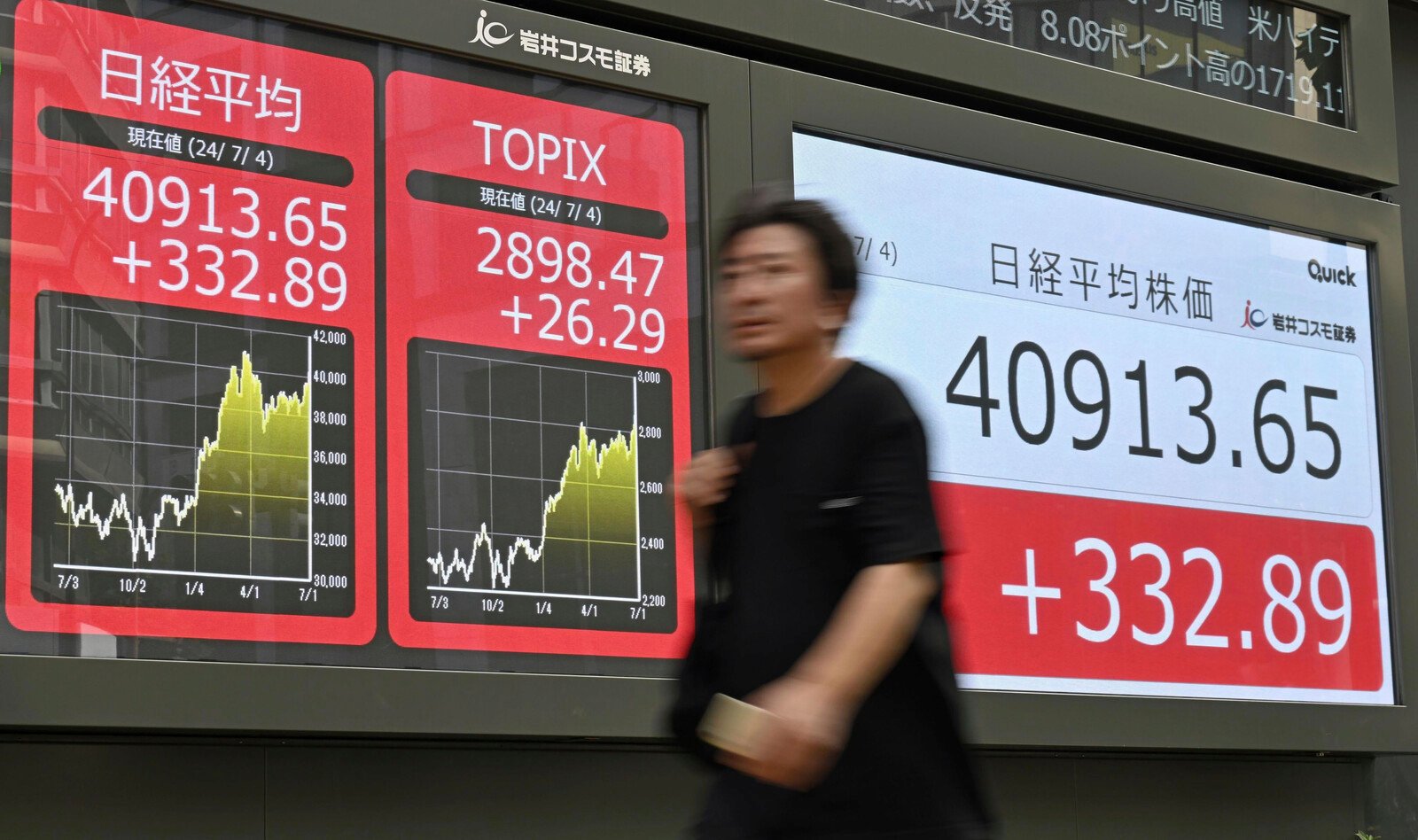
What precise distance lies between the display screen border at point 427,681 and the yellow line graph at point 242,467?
0.22 m

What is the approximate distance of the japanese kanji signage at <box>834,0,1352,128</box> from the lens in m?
5.42

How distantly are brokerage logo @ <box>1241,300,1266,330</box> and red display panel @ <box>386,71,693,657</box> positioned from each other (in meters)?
1.97

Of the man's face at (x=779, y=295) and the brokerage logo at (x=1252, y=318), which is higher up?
the brokerage logo at (x=1252, y=318)

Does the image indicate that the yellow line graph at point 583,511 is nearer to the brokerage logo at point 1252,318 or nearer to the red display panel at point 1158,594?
the red display panel at point 1158,594

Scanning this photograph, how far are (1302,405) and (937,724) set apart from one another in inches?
155

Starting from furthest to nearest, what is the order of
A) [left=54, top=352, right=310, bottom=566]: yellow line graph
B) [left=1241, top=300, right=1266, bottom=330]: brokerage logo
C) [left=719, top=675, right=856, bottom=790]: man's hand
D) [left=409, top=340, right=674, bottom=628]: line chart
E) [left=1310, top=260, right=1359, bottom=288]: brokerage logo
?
[left=1310, top=260, right=1359, bottom=288]: brokerage logo
[left=1241, top=300, right=1266, bottom=330]: brokerage logo
[left=409, top=340, right=674, bottom=628]: line chart
[left=54, top=352, right=310, bottom=566]: yellow line graph
[left=719, top=675, right=856, bottom=790]: man's hand

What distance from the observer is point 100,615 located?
3566mm

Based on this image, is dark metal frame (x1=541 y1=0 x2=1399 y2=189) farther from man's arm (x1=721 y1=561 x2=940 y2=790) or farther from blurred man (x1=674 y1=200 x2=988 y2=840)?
man's arm (x1=721 y1=561 x2=940 y2=790)

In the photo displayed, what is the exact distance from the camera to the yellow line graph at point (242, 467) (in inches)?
143

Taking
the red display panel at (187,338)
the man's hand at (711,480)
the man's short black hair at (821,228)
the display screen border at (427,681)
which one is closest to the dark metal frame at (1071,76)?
the display screen border at (427,681)

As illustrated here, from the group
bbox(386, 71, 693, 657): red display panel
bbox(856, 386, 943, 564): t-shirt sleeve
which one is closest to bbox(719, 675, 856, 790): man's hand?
bbox(856, 386, 943, 564): t-shirt sleeve

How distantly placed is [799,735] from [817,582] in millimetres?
236

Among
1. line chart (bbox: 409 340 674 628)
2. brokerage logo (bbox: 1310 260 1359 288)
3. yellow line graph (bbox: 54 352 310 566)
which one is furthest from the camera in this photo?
brokerage logo (bbox: 1310 260 1359 288)

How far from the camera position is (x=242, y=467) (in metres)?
3.76
